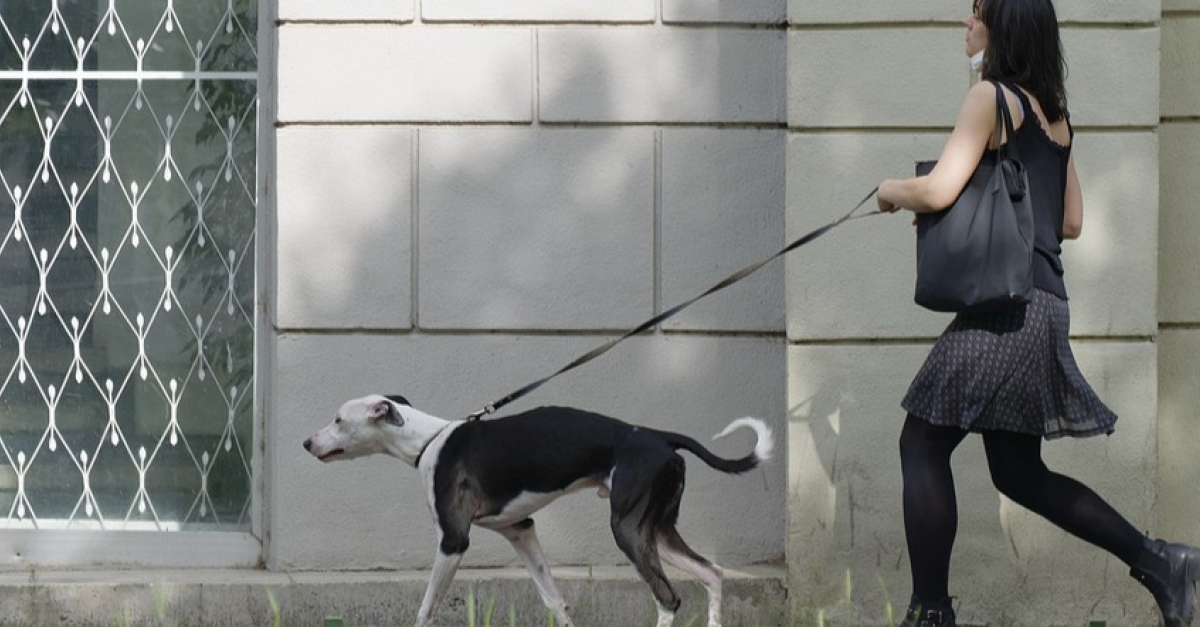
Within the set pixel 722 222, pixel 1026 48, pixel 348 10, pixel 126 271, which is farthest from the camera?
pixel 126 271

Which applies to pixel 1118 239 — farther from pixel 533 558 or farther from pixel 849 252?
pixel 533 558

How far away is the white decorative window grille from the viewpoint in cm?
736

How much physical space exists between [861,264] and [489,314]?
139 cm

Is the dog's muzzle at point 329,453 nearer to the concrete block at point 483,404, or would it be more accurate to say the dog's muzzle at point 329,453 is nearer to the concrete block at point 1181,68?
the concrete block at point 483,404

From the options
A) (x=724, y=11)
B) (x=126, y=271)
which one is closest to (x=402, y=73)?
(x=724, y=11)

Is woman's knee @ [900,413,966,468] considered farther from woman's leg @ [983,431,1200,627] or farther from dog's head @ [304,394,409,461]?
dog's head @ [304,394,409,461]

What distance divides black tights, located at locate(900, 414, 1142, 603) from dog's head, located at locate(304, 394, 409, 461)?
1.53 meters

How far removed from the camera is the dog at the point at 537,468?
18.4 ft

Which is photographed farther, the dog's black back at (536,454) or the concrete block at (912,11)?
the concrete block at (912,11)

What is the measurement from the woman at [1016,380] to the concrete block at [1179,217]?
66.2 inches

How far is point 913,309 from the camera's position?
22.4 ft

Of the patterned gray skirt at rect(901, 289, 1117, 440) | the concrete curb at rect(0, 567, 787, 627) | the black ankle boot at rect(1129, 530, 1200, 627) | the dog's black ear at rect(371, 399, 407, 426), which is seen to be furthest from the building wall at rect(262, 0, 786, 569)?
the black ankle boot at rect(1129, 530, 1200, 627)

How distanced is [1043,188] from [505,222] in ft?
7.60

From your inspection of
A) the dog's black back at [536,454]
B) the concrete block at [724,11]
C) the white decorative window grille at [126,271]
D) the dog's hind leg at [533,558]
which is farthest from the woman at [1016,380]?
the white decorative window grille at [126,271]
